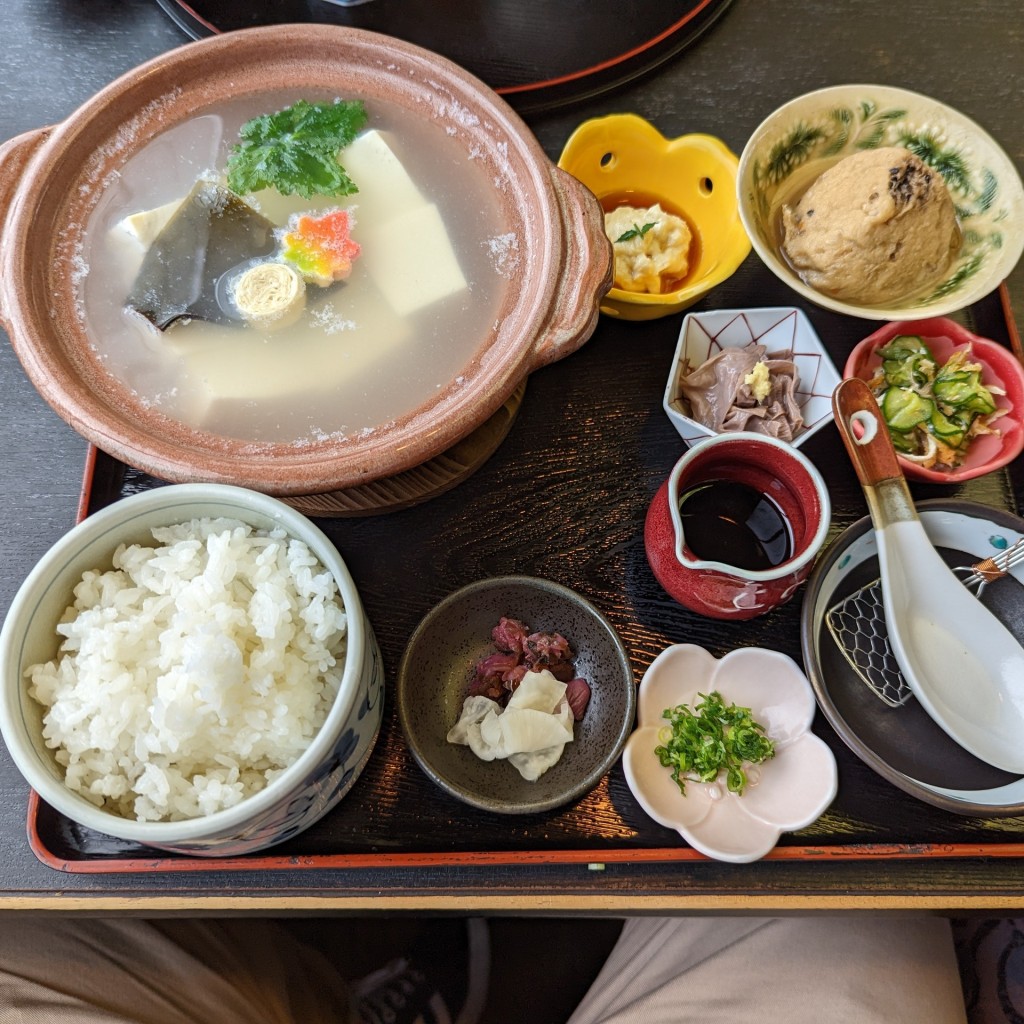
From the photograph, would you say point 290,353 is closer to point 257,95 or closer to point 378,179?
point 378,179

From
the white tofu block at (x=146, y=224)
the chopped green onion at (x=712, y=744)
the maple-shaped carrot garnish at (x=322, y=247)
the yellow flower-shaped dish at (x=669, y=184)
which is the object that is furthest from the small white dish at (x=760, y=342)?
the white tofu block at (x=146, y=224)

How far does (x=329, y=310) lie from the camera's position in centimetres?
136

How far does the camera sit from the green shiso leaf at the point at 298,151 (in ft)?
4.57

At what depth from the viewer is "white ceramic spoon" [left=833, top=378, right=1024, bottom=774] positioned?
47.7 inches

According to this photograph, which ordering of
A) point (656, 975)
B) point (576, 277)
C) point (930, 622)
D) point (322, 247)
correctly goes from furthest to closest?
point (656, 975)
point (322, 247)
point (930, 622)
point (576, 277)

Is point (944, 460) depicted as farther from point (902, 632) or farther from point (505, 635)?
point (505, 635)

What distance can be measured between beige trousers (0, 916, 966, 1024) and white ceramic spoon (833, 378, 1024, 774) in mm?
514

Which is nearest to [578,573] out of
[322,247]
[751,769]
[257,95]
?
[751,769]

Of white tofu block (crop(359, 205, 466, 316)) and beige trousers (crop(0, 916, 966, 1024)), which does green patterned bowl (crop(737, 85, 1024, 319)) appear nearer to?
white tofu block (crop(359, 205, 466, 316))

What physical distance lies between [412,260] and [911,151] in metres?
0.95

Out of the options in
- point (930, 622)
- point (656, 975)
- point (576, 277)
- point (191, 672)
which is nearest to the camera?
point (191, 672)

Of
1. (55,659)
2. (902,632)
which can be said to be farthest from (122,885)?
(902,632)

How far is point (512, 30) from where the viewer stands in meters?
1.63

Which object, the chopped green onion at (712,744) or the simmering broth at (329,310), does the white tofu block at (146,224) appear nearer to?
the simmering broth at (329,310)
